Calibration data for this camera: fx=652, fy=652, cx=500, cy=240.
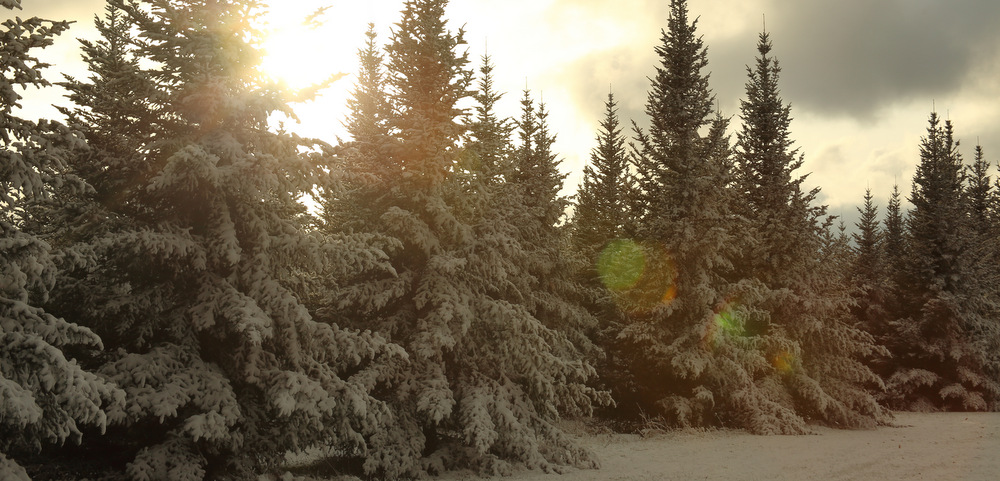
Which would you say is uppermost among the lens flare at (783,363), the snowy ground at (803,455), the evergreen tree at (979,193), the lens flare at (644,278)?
the evergreen tree at (979,193)

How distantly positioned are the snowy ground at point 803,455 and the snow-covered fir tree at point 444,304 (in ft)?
3.91

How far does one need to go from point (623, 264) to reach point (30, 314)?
21448mm

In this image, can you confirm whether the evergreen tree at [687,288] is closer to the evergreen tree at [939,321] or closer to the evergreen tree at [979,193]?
the evergreen tree at [939,321]

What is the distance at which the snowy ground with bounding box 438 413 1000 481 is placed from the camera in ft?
54.4

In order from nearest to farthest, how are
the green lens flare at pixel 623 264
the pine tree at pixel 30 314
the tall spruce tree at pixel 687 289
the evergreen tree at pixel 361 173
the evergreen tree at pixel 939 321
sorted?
the pine tree at pixel 30 314 < the evergreen tree at pixel 361 173 < the tall spruce tree at pixel 687 289 < the green lens flare at pixel 623 264 < the evergreen tree at pixel 939 321

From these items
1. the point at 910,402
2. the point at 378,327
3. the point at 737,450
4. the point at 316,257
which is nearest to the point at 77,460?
the point at 316,257

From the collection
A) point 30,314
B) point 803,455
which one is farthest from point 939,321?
point 30,314

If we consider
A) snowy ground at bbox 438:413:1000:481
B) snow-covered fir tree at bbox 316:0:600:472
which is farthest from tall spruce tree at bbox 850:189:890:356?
snow-covered fir tree at bbox 316:0:600:472

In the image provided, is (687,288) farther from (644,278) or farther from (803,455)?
(803,455)

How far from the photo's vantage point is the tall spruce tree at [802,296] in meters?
26.3

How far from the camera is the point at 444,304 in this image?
54.3 ft

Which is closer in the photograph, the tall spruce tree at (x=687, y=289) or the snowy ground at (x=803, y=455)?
the snowy ground at (x=803, y=455)

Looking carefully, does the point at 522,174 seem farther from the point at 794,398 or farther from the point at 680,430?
the point at 794,398

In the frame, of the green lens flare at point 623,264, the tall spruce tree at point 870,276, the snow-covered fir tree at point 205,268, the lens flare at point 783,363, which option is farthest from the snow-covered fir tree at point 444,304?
the tall spruce tree at point 870,276
